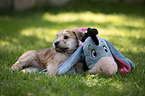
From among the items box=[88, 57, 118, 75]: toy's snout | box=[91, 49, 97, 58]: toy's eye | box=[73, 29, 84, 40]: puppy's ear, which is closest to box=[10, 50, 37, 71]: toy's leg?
box=[73, 29, 84, 40]: puppy's ear

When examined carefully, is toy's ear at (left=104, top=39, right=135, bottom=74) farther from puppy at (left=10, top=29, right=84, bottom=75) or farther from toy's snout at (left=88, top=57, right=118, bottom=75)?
puppy at (left=10, top=29, right=84, bottom=75)

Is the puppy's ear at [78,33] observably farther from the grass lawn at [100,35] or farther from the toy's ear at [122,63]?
the grass lawn at [100,35]

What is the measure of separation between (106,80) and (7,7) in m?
12.1

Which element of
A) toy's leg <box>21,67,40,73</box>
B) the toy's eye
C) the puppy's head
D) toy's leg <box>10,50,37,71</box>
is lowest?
toy's leg <box>21,67,40,73</box>

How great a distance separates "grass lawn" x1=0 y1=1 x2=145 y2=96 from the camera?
284 centimetres

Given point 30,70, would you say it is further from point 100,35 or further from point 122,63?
point 100,35

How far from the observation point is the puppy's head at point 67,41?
3.57 meters

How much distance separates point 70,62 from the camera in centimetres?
352

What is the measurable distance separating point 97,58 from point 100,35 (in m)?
3.96

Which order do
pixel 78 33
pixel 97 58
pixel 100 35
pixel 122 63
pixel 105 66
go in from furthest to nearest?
1. pixel 100 35
2. pixel 78 33
3. pixel 122 63
4. pixel 97 58
5. pixel 105 66

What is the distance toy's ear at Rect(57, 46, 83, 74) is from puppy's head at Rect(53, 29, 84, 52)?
156mm

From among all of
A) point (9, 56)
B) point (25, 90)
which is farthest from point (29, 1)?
point (25, 90)

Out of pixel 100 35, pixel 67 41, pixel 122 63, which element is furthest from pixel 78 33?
pixel 100 35

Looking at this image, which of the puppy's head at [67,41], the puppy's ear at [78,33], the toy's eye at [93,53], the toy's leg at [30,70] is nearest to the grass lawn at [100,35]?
the toy's leg at [30,70]
